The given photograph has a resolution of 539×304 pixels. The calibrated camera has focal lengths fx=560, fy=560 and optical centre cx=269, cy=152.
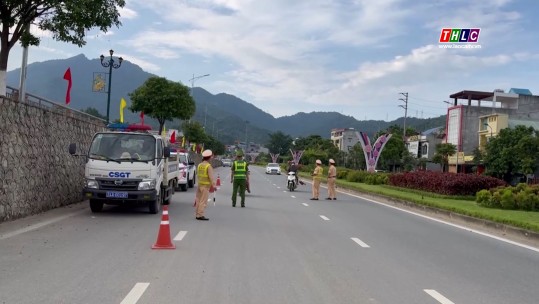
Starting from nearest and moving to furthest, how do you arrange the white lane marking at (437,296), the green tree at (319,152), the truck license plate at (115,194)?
the white lane marking at (437,296) < the truck license plate at (115,194) < the green tree at (319,152)

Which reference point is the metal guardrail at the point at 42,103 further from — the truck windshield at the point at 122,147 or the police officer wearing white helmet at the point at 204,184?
the police officer wearing white helmet at the point at 204,184

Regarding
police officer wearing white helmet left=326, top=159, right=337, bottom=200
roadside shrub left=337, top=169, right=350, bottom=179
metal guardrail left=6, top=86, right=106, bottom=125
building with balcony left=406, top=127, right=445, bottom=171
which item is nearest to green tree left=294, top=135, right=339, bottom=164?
building with balcony left=406, top=127, right=445, bottom=171

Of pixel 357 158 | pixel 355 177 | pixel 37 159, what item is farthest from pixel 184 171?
pixel 357 158

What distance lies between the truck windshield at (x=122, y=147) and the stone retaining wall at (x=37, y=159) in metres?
1.46

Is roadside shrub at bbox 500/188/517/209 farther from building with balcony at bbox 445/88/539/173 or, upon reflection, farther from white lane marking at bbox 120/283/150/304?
building with balcony at bbox 445/88/539/173

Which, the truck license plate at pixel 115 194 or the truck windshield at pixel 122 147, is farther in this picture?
the truck windshield at pixel 122 147

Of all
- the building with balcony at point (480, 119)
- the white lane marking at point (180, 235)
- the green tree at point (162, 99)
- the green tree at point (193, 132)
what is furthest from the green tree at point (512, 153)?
the white lane marking at point (180, 235)

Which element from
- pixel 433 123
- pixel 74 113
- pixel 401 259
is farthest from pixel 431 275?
pixel 433 123

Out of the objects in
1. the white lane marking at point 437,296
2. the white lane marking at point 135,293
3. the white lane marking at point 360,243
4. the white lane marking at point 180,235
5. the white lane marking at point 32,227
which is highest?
the white lane marking at point 437,296

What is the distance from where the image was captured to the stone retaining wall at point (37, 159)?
42.1 feet

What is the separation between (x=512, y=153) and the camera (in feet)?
190

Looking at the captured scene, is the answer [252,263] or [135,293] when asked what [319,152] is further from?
[135,293]

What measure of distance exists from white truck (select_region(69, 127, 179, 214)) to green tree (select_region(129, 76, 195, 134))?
80.3 feet

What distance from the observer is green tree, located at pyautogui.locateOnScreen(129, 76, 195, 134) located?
1592 inches
